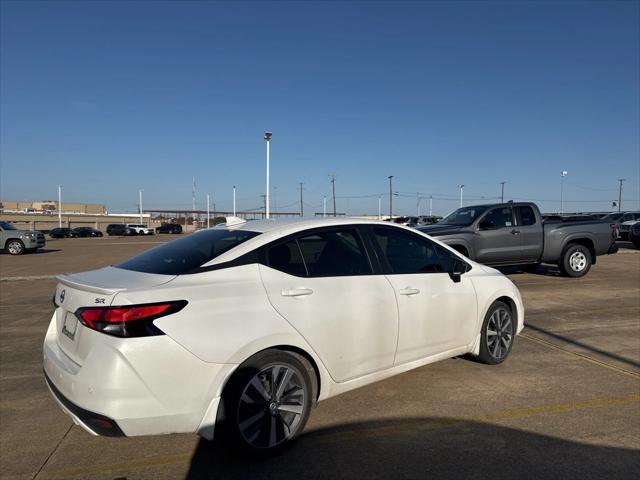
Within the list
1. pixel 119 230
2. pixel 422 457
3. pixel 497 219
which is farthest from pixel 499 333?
pixel 119 230

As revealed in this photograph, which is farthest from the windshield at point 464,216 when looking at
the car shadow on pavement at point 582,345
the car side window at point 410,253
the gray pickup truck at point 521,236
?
the car side window at point 410,253

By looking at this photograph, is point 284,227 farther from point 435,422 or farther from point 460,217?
point 460,217

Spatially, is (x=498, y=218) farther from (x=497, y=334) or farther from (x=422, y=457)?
(x=422, y=457)

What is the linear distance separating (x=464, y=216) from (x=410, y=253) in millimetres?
7327

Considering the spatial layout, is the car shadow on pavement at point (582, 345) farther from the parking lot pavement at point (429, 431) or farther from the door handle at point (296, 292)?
the door handle at point (296, 292)

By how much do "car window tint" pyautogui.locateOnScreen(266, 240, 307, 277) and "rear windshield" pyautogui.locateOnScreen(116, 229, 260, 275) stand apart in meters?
0.25

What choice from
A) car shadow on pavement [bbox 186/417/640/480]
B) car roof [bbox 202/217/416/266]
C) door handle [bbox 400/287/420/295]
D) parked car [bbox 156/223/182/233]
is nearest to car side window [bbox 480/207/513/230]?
car roof [bbox 202/217/416/266]

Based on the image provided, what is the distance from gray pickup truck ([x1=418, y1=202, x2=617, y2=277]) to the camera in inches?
407

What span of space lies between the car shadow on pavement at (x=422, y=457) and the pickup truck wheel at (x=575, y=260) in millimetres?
9264

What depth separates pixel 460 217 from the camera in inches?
440

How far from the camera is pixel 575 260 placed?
1162 centimetres

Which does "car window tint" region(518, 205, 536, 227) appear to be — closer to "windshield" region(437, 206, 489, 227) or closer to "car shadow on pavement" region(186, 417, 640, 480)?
"windshield" region(437, 206, 489, 227)

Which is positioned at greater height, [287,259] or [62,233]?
[287,259]

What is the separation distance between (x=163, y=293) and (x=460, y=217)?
9566mm
